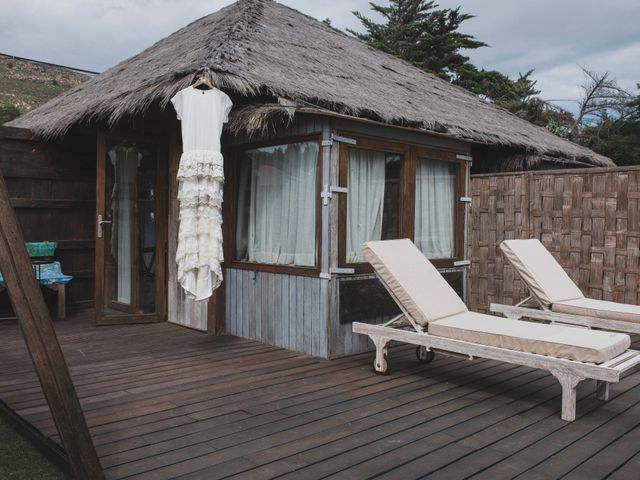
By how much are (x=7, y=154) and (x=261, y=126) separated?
11.9 feet

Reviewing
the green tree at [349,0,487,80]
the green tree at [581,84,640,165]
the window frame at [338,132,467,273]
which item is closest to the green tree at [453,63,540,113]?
the green tree at [349,0,487,80]

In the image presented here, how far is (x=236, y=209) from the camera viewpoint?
531 cm

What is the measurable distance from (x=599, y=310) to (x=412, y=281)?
1675 mm

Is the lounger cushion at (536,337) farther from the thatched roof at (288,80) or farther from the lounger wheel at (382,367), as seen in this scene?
the thatched roof at (288,80)

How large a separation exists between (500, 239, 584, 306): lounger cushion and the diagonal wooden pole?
3.85m

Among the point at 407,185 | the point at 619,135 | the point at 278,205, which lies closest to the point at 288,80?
the point at 278,205

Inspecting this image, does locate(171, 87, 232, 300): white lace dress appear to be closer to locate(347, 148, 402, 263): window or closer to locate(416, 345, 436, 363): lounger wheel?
locate(347, 148, 402, 263): window

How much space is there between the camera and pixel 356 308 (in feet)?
15.1

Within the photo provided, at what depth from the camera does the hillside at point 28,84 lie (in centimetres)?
2862

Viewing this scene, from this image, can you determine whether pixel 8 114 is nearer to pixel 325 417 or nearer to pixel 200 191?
pixel 200 191

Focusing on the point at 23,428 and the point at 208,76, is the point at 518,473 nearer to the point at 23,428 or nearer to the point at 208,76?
the point at 23,428

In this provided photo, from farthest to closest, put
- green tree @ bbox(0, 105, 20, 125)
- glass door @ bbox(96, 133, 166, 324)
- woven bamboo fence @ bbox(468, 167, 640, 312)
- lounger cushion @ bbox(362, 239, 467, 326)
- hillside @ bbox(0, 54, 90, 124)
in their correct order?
1. hillside @ bbox(0, 54, 90, 124)
2. green tree @ bbox(0, 105, 20, 125)
3. glass door @ bbox(96, 133, 166, 324)
4. woven bamboo fence @ bbox(468, 167, 640, 312)
5. lounger cushion @ bbox(362, 239, 467, 326)

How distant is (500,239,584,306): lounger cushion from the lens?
4.84m

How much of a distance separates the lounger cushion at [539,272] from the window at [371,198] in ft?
3.57
